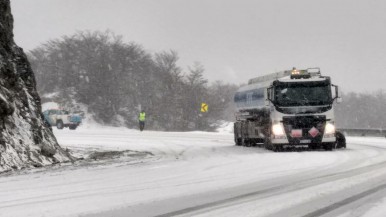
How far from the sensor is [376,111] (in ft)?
530

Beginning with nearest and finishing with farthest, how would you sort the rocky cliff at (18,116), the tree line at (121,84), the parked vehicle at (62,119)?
the rocky cliff at (18,116), the parked vehicle at (62,119), the tree line at (121,84)

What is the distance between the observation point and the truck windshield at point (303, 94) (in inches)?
811

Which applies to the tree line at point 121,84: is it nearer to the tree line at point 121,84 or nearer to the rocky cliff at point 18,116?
the tree line at point 121,84

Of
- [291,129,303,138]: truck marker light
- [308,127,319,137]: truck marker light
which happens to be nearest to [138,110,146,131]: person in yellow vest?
[291,129,303,138]: truck marker light

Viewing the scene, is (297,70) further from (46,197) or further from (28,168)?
(46,197)

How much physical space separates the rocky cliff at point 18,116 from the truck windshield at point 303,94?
832 cm

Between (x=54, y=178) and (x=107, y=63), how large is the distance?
68.3m

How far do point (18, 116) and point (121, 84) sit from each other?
63.1m

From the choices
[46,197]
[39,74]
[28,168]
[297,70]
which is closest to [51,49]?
[39,74]

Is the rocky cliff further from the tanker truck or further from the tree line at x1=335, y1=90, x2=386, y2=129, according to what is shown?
the tree line at x1=335, y1=90, x2=386, y2=129

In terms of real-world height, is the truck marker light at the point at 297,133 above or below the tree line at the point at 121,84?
below

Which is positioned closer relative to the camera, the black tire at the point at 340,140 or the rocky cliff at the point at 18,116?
the rocky cliff at the point at 18,116

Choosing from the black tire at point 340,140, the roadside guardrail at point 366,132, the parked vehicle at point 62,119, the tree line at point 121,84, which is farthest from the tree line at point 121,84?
the black tire at point 340,140

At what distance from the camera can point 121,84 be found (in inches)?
3066
